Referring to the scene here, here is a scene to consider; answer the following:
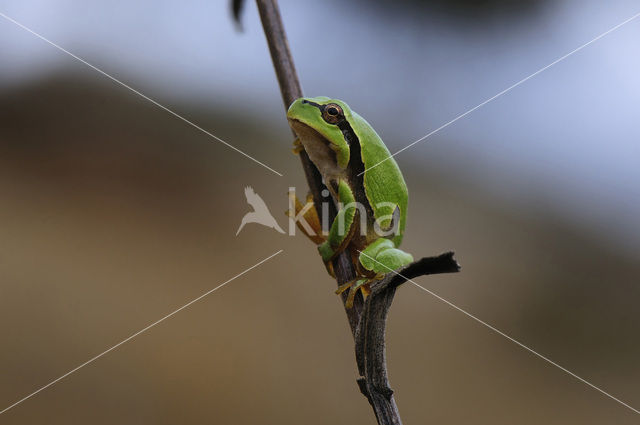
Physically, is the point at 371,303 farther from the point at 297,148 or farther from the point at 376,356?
the point at 297,148

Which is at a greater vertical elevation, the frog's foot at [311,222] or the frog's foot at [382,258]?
the frog's foot at [311,222]

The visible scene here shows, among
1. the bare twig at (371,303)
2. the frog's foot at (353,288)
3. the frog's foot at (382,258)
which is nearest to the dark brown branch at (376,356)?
the bare twig at (371,303)

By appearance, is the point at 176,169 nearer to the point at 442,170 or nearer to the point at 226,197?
the point at 226,197

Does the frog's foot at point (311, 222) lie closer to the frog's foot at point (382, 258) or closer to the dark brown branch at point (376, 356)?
the frog's foot at point (382, 258)

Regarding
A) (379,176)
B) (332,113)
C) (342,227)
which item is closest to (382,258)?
(342,227)

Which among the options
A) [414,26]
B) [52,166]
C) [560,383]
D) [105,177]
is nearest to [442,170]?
[414,26]

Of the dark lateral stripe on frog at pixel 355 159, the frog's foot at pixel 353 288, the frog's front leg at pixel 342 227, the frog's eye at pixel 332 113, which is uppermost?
the frog's eye at pixel 332 113

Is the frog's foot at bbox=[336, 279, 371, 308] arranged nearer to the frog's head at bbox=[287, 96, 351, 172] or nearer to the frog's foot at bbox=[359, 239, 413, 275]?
the frog's foot at bbox=[359, 239, 413, 275]
